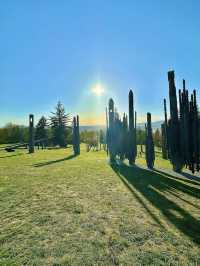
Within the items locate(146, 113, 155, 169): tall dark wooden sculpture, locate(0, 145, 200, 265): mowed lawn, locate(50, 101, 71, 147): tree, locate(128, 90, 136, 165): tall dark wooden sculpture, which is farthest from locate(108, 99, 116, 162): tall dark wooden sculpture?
locate(50, 101, 71, 147): tree

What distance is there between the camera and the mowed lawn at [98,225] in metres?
3.09

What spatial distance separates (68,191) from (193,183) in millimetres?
4371

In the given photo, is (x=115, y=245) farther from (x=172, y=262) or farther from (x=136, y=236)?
(x=172, y=262)

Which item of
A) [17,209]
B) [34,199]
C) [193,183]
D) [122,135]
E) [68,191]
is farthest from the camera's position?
[122,135]

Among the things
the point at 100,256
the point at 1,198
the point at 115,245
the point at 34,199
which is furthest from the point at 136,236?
the point at 1,198

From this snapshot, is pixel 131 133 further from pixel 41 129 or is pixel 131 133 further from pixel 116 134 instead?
pixel 41 129

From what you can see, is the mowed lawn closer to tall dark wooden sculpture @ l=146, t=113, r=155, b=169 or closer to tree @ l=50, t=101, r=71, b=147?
tall dark wooden sculpture @ l=146, t=113, r=155, b=169

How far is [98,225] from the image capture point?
13.7 ft

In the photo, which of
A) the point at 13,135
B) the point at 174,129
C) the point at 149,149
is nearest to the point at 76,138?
the point at 149,149

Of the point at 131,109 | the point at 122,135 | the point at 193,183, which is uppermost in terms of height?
the point at 131,109

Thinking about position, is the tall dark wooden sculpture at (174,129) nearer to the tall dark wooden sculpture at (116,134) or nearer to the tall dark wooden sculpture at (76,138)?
the tall dark wooden sculpture at (116,134)

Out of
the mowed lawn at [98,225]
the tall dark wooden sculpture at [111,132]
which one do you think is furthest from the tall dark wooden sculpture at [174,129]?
the tall dark wooden sculpture at [111,132]

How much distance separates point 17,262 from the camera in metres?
2.94

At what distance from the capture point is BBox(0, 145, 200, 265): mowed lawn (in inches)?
122
